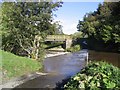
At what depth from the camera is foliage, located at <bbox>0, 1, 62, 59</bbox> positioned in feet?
77.7

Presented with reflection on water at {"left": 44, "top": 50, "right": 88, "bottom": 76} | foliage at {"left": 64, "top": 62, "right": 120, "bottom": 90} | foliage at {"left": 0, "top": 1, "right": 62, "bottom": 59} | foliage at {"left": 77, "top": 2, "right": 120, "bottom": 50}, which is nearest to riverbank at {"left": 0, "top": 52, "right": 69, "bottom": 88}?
reflection on water at {"left": 44, "top": 50, "right": 88, "bottom": 76}

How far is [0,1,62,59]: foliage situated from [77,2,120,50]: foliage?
19.4 meters

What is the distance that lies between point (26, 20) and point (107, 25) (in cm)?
2369

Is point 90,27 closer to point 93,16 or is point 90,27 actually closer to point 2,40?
point 93,16

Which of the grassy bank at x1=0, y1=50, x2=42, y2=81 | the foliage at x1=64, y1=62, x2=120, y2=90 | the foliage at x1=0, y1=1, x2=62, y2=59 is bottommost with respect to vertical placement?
the grassy bank at x1=0, y1=50, x2=42, y2=81

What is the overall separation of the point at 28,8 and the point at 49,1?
205 cm

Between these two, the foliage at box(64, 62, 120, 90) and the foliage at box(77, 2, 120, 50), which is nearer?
the foliage at box(64, 62, 120, 90)

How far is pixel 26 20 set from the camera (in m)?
23.7

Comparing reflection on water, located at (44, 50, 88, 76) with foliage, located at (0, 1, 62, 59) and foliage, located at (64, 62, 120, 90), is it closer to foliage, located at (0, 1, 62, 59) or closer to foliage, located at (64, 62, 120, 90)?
foliage, located at (0, 1, 62, 59)

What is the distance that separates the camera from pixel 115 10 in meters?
44.2

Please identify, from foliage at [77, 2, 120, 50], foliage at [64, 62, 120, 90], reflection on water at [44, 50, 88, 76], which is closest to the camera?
foliage at [64, 62, 120, 90]

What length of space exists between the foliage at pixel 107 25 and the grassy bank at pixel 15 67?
23630 mm

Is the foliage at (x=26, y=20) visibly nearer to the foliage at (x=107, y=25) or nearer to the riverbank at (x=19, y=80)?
the riverbank at (x=19, y=80)

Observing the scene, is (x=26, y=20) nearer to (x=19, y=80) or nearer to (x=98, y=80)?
(x=19, y=80)
